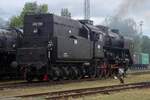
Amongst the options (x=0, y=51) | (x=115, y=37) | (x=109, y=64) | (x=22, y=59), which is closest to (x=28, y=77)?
(x=22, y=59)

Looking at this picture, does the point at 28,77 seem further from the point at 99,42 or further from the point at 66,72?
the point at 99,42

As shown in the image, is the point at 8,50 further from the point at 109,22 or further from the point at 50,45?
the point at 109,22

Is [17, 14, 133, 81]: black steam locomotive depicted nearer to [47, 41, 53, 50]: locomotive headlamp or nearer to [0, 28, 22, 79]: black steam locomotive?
[47, 41, 53, 50]: locomotive headlamp

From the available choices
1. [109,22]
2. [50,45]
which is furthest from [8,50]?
[109,22]

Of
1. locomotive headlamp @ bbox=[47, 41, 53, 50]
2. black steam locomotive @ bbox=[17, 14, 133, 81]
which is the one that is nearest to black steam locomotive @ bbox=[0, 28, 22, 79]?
black steam locomotive @ bbox=[17, 14, 133, 81]

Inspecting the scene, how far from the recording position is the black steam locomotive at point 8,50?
27875 millimetres

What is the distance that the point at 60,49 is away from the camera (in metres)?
24.2

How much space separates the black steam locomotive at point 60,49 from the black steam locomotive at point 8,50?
2483 millimetres

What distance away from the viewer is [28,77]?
25562mm

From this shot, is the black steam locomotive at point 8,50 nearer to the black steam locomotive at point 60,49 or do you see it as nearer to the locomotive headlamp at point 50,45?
the black steam locomotive at point 60,49

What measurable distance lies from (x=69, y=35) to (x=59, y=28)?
1.34 metres

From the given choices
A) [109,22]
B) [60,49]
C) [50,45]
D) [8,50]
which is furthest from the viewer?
[109,22]

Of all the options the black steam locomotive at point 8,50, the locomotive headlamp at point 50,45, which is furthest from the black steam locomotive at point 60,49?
the black steam locomotive at point 8,50

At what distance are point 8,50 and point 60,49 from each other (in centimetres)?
516
